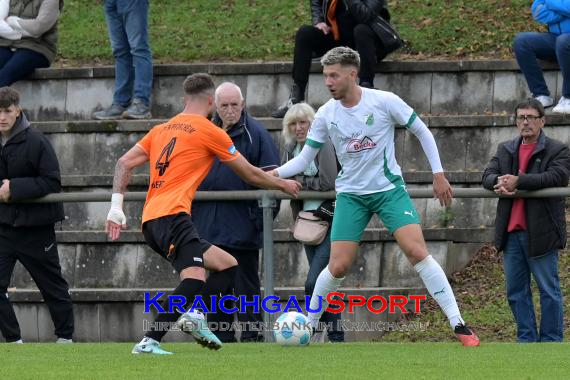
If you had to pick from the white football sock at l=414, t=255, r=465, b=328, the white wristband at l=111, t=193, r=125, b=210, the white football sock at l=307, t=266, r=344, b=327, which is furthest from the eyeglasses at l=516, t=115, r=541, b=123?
the white wristband at l=111, t=193, r=125, b=210

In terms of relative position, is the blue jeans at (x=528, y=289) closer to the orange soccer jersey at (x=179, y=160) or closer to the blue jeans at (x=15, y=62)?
the orange soccer jersey at (x=179, y=160)

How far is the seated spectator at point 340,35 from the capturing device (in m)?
14.7

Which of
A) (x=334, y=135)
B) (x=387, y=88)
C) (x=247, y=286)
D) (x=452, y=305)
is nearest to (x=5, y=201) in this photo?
(x=247, y=286)

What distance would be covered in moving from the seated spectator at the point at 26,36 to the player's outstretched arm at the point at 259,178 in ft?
18.6

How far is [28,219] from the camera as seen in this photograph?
1205cm

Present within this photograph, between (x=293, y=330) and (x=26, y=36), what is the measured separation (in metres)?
6.54

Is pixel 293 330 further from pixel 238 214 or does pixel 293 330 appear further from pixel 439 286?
pixel 238 214

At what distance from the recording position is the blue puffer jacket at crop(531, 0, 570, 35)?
1426cm

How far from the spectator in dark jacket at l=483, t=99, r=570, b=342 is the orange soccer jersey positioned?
2.55 m

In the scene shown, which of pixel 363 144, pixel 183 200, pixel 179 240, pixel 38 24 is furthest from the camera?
pixel 38 24

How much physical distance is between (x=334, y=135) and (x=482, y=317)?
309 cm

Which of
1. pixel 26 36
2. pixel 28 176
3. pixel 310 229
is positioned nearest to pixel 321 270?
pixel 310 229

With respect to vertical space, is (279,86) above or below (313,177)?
above

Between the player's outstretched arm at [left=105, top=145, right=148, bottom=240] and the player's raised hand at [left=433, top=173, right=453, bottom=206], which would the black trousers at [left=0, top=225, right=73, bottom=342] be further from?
the player's raised hand at [left=433, top=173, right=453, bottom=206]
